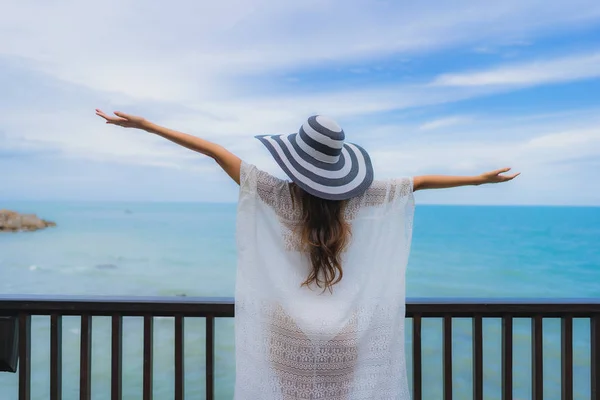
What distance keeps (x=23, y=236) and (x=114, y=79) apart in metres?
9.01

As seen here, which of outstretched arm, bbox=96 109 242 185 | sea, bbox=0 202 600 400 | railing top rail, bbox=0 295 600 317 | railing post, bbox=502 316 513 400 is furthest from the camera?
sea, bbox=0 202 600 400

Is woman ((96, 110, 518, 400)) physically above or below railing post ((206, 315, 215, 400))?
above

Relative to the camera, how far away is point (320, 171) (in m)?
1.63

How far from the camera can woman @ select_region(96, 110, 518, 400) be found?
1.63 meters

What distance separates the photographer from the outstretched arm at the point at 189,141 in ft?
5.15

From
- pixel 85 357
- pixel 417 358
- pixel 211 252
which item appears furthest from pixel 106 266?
pixel 417 358

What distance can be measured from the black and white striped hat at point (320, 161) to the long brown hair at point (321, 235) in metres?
0.06

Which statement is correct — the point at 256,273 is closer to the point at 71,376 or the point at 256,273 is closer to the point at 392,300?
the point at 392,300

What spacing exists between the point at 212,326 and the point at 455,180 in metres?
1.03

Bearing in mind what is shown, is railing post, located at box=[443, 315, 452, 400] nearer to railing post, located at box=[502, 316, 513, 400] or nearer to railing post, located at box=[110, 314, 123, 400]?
railing post, located at box=[502, 316, 513, 400]

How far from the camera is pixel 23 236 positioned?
1046 inches

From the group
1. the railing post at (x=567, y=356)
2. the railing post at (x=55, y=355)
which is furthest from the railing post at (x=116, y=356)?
the railing post at (x=567, y=356)

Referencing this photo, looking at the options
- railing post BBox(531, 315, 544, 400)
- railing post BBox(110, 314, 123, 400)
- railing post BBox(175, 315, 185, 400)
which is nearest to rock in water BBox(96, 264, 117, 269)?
railing post BBox(110, 314, 123, 400)

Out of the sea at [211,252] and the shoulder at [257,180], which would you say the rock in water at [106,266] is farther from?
the shoulder at [257,180]
